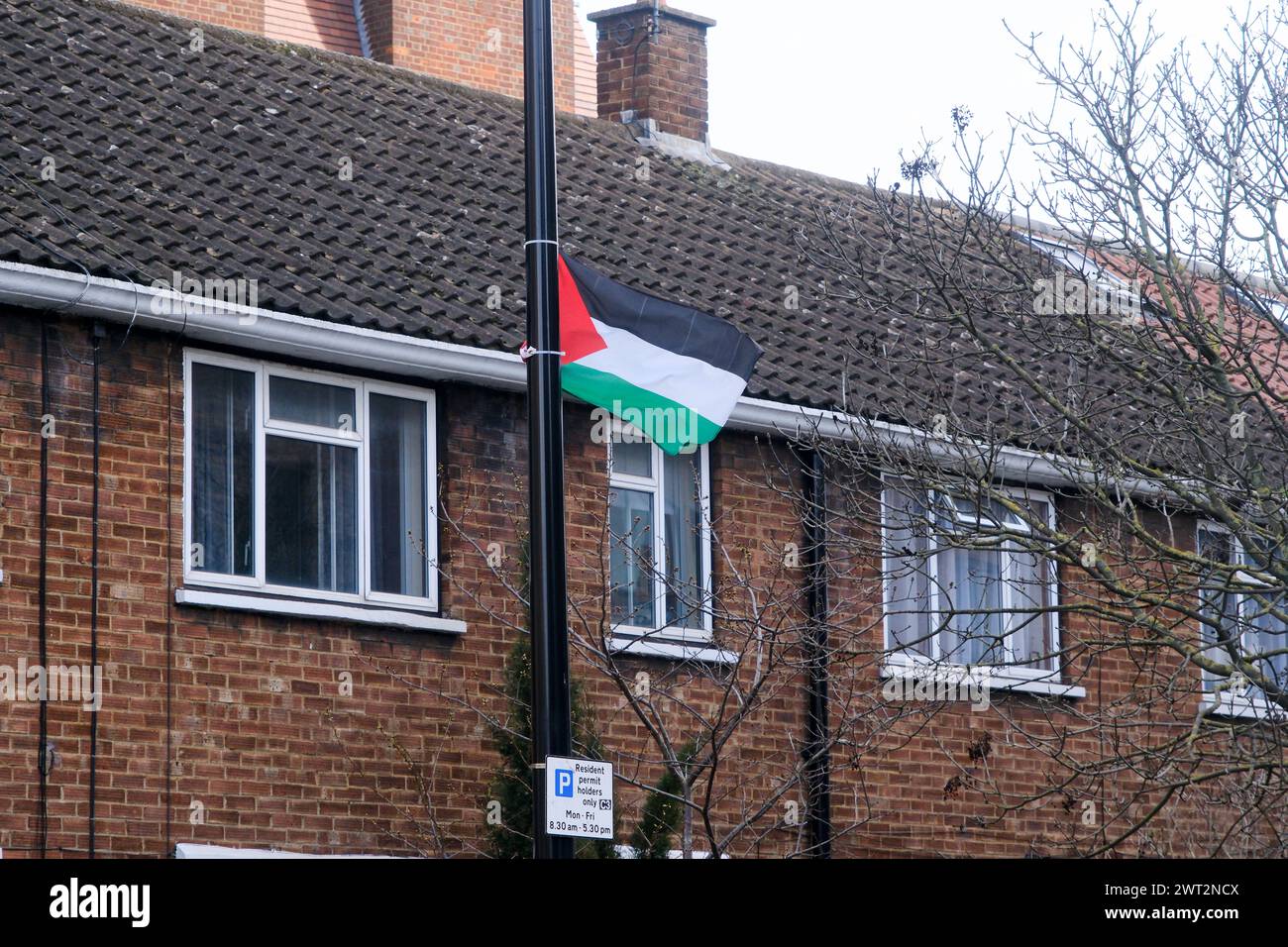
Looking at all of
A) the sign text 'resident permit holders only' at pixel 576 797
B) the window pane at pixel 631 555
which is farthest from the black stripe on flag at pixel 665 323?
the window pane at pixel 631 555

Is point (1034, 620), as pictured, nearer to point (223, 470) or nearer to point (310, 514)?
point (310, 514)

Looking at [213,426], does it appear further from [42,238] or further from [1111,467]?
[1111,467]

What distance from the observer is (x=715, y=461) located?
51.8 feet

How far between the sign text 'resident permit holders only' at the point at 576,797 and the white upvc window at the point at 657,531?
592 centimetres

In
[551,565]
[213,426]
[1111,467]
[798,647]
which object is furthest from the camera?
[798,647]

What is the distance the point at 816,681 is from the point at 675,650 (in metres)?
1.02

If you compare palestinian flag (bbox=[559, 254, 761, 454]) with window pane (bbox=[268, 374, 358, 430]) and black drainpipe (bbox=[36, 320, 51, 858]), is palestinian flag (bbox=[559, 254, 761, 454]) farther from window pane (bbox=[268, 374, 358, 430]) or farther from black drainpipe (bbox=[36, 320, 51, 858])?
black drainpipe (bbox=[36, 320, 51, 858])

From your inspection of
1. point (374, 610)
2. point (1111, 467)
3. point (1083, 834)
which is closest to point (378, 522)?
point (374, 610)

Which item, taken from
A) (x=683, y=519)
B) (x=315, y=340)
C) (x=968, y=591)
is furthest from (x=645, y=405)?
(x=968, y=591)

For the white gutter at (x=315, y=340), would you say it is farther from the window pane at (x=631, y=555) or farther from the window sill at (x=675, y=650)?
the window sill at (x=675, y=650)

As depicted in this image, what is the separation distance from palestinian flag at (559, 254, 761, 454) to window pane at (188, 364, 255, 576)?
3191 millimetres

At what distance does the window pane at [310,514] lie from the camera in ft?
45.0

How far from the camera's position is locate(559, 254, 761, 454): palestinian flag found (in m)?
10.5
